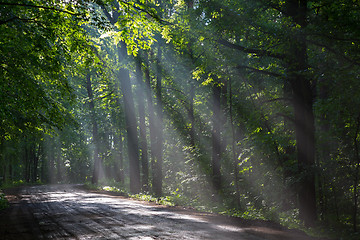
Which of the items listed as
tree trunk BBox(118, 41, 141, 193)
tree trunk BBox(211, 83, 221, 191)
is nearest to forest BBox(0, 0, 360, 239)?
tree trunk BBox(211, 83, 221, 191)

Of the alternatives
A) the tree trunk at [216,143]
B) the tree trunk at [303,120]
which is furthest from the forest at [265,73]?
the tree trunk at [216,143]

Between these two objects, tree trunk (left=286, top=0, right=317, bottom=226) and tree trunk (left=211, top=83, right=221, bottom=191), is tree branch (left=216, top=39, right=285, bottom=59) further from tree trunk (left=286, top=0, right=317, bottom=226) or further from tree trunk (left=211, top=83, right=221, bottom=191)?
tree trunk (left=211, top=83, right=221, bottom=191)

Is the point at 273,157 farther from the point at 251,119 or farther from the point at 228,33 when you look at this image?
the point at 228,33

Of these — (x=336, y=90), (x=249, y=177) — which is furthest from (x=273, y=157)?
(x=336, y=90)

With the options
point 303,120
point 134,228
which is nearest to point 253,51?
point 303,120

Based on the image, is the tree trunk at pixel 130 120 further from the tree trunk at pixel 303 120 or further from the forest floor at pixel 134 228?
the tree trunk at pixel 303 120

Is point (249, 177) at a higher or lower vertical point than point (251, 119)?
lower

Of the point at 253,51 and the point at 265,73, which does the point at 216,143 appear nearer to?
the point at 265,73

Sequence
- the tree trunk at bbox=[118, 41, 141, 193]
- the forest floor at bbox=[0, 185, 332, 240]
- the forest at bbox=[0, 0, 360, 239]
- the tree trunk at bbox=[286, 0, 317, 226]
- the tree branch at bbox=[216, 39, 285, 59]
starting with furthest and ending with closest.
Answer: the tree trunk at bbox=[118, 41, 141, 193] → the tree branch at bbox=[216, 39, 285, 59] → the tree trunk at bbox=[286, 0, 317, 226] → the forest at bbox=[0, 0, 360, 239] → the forest floor at bbox=[0, 185, 332, 240]

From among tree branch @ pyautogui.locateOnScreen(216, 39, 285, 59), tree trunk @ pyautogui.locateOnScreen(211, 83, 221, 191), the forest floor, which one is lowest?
the forest floor

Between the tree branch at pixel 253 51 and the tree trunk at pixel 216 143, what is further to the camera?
the tree trunk at pixel 216 143

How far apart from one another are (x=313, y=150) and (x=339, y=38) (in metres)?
3.70

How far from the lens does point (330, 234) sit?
7496 millimetres

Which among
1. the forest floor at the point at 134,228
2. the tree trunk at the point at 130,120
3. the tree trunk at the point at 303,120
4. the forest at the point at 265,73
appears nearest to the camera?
the forest floor at the point at 134,228
